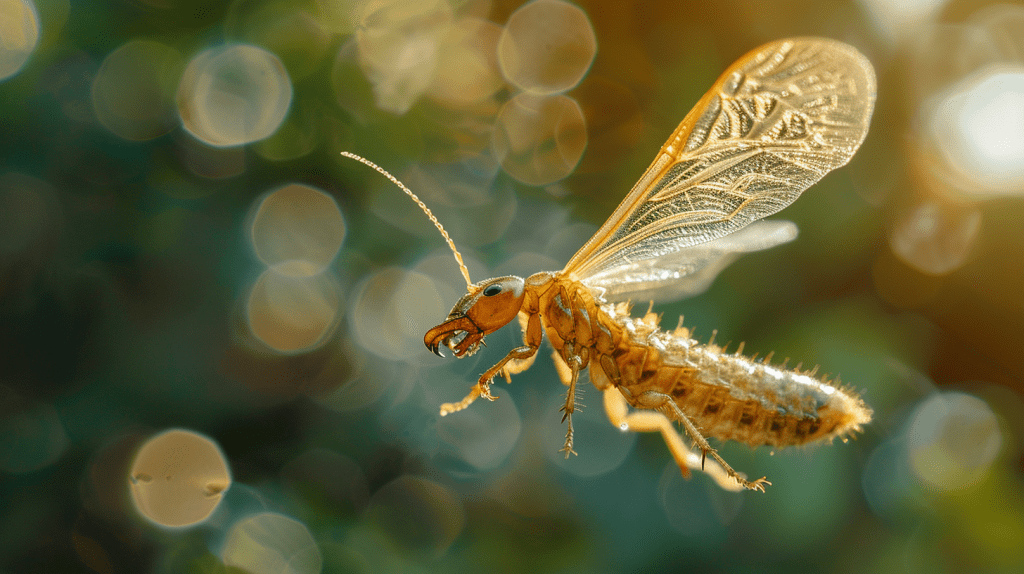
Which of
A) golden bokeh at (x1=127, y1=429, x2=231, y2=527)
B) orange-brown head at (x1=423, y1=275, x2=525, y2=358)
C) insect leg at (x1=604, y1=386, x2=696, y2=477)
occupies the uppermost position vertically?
orange-brown head at (x1=423, y1=275, x2=525, y2=358)

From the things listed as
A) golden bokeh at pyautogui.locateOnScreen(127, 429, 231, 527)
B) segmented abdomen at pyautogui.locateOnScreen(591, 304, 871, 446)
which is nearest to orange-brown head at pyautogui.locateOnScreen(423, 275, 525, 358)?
segmented abdomen at pyautogui.locateOnScreen(591, 304, 871, 446)

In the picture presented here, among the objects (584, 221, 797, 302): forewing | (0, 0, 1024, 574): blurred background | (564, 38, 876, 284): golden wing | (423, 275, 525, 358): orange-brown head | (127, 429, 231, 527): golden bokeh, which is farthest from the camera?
(0, 0, 1024, 574): blurred background

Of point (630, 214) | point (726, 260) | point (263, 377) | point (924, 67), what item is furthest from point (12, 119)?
point (924, 67)

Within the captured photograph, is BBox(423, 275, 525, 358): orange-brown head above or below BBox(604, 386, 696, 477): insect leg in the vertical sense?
above

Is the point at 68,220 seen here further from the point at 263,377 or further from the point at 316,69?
the point at 316,69

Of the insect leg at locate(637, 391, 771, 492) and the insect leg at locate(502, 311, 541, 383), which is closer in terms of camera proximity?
the insect leg at locate(637, 391, 771, 492)

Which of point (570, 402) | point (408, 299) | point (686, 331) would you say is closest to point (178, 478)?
point (408, 299)

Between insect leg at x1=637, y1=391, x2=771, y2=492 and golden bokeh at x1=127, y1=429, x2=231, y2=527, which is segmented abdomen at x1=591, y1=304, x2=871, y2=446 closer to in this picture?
insect leg at x1=637, y1=391, x2=771, y2=492
